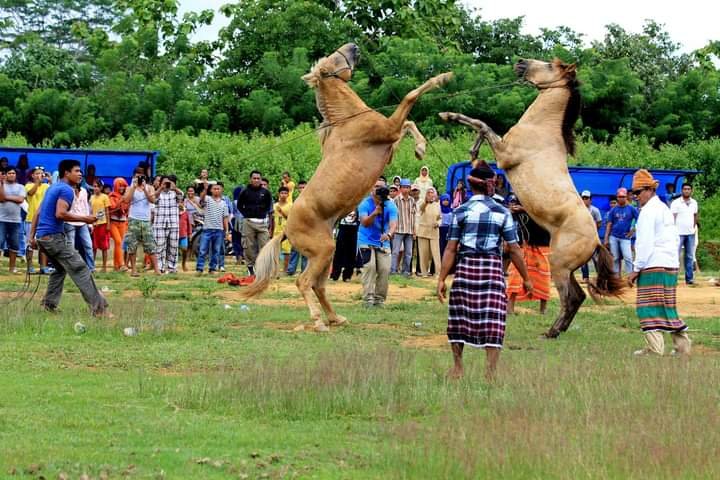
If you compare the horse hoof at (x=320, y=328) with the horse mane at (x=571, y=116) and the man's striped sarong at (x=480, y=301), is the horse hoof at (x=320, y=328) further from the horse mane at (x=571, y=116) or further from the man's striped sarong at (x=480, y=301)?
the man's striped sarong at (x=480, y=301)

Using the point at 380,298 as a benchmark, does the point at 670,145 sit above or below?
above

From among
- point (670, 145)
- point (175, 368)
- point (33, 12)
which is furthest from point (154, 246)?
point (33, 12)

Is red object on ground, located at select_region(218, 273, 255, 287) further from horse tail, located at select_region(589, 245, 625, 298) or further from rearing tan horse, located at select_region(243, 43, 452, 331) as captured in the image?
horse tail, located at select_region(589, 245, 625, 298)

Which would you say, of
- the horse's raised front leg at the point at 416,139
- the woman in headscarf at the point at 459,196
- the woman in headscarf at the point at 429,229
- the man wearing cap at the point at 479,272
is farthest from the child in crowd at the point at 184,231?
the man wearing cap at the point at 479,272

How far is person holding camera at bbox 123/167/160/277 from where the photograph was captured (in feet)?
64.9

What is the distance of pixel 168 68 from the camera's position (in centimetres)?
3672

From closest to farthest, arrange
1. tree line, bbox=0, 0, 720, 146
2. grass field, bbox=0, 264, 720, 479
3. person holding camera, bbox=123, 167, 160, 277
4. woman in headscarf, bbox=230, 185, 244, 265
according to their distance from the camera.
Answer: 1. grass field, bbox=0, 264, 720, 479
2. person holding camera, bbox=123, 167, 160, 277
3. woman in headscarf, bbox=230, 185, 244, 265
4. tree line, bbox=0, 0, 720, 146

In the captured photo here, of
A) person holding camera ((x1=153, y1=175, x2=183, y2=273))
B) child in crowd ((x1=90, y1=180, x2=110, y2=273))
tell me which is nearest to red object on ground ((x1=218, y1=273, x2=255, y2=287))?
person holding camera ((x1=153, y1=175, x2=183, y2=273))

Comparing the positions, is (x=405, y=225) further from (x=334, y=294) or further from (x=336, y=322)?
(x=336, y=322)

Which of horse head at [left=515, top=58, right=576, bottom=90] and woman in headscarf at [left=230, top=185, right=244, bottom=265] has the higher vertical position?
horse head at [left=515, top=58, right=576, bottom=90]

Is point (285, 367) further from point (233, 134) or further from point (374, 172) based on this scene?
point (233, 134)

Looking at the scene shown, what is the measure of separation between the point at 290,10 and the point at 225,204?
15819 mm

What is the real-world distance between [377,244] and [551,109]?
10.0 ft

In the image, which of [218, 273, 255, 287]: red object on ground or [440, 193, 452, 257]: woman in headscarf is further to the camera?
[440, 193, 452, 257]: woman in headscarf
